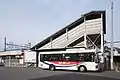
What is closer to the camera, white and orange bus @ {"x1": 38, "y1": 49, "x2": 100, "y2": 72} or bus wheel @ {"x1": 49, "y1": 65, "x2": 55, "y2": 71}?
white and orange bus @ {"x1": 38, "y1": 49, "x2": 100, "y2": 72}

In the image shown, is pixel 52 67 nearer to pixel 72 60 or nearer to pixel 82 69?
pixel 72 60

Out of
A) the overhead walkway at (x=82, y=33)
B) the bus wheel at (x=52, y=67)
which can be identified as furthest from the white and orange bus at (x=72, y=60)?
the overhead walkway at (x=82, y=33)

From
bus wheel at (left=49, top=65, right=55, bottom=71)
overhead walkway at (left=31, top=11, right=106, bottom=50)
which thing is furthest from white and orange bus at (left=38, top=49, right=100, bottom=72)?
overhead walkway at (left=31, top=11, right=106, bottom=50)

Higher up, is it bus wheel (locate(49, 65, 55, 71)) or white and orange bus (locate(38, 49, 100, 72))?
white and orange bus (locate(38, 49, 100, 72))

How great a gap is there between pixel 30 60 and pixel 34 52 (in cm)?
159

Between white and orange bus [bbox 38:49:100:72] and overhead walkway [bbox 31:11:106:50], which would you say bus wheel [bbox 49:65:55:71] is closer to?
white and orange bus [bbox 38:49:100:72]

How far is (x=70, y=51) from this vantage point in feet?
84.9

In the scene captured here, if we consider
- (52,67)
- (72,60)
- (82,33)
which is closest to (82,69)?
(72,60)

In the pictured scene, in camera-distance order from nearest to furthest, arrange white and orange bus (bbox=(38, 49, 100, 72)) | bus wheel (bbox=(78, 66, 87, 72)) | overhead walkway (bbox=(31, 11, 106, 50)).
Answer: white and orange bus (bbox=(38, 49, 100, 72)) → bus wheel (bbox=(78, 66, 87, 72)) → overhead walkway (bbox=(31, 11, 106, 50))

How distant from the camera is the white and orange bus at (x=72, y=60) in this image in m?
24.2

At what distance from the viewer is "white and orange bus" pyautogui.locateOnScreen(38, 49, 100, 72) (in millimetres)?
24203

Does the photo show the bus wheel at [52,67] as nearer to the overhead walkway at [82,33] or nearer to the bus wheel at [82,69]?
the bus wheel at [82,69]

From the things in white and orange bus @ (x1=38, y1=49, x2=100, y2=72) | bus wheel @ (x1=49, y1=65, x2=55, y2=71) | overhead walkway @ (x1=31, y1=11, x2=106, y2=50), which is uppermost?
overhead walkway @ (x1=31, y1=11, x2=106, y2=50)

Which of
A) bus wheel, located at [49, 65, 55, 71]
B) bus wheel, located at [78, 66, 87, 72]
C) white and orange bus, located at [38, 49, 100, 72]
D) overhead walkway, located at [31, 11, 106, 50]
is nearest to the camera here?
white and orange bus, located at [38, 49, 100, 72]
